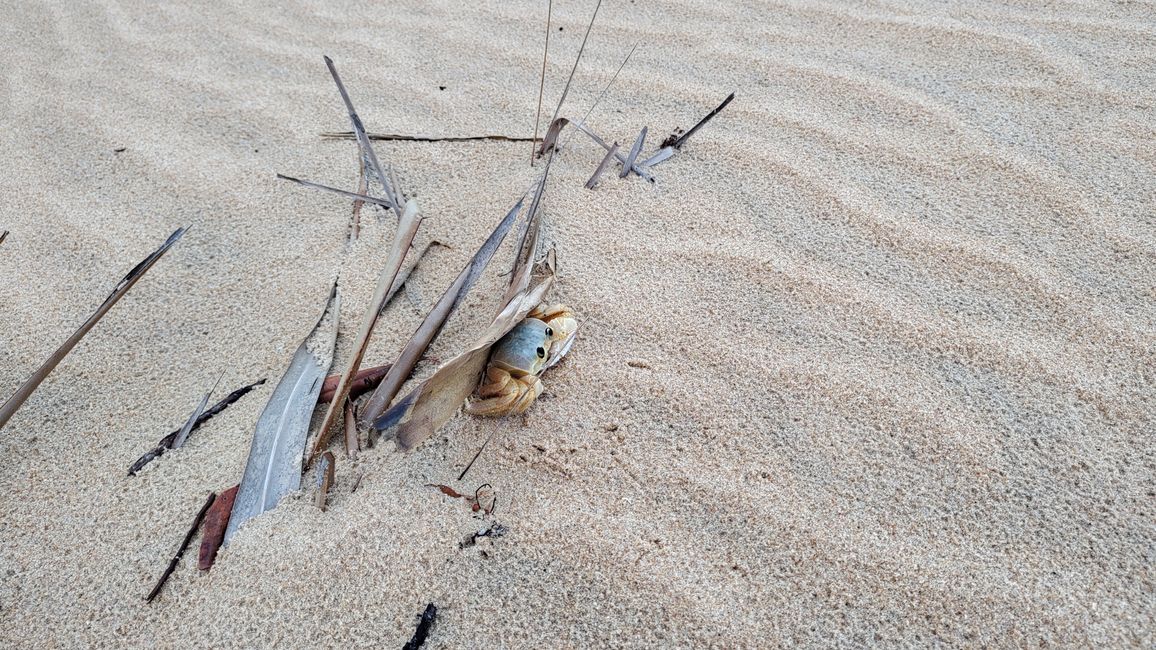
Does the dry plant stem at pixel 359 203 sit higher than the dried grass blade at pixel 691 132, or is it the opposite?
Answer: the dried grass blade at pixel 691 132

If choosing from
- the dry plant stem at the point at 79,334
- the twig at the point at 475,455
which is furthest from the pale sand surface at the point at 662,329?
the dry plant stem at the point at 79,334

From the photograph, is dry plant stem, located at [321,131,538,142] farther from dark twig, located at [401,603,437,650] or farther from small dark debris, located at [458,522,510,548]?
dark twig, located at [401,603,437,650]

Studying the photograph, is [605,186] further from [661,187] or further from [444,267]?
[444,267]

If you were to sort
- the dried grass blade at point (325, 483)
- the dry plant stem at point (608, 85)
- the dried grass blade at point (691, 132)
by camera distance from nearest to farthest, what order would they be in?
the dried grass blade at point (325, 483)
the dried grass blade at point (691, 132)
the dry plant stem at point (608, 85)

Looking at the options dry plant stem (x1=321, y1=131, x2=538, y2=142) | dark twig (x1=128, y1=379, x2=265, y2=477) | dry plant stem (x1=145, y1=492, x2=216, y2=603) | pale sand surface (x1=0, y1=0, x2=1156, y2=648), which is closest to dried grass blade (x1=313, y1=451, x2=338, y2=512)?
pale sand surface (x1=0, y1=0, x2=1156, y2=648)

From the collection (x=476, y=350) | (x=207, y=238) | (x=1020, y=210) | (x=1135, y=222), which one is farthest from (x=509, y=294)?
(x=1135, y=222)

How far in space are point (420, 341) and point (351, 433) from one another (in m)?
0.15

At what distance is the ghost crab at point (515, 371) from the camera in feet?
3.47

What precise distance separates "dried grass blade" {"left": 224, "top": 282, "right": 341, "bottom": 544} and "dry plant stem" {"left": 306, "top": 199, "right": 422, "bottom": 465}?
0.13 feet

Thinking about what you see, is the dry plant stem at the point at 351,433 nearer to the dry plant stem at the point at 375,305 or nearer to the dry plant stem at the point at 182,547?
the dry plant stem at the point at 375,305

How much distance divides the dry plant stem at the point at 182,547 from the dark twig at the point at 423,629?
0.98 ft

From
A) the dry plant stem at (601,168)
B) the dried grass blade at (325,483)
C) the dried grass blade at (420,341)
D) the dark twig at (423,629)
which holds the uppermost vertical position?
the dry plant stem at (601,168)

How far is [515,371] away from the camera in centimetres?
108

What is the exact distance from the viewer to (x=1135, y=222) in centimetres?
138
